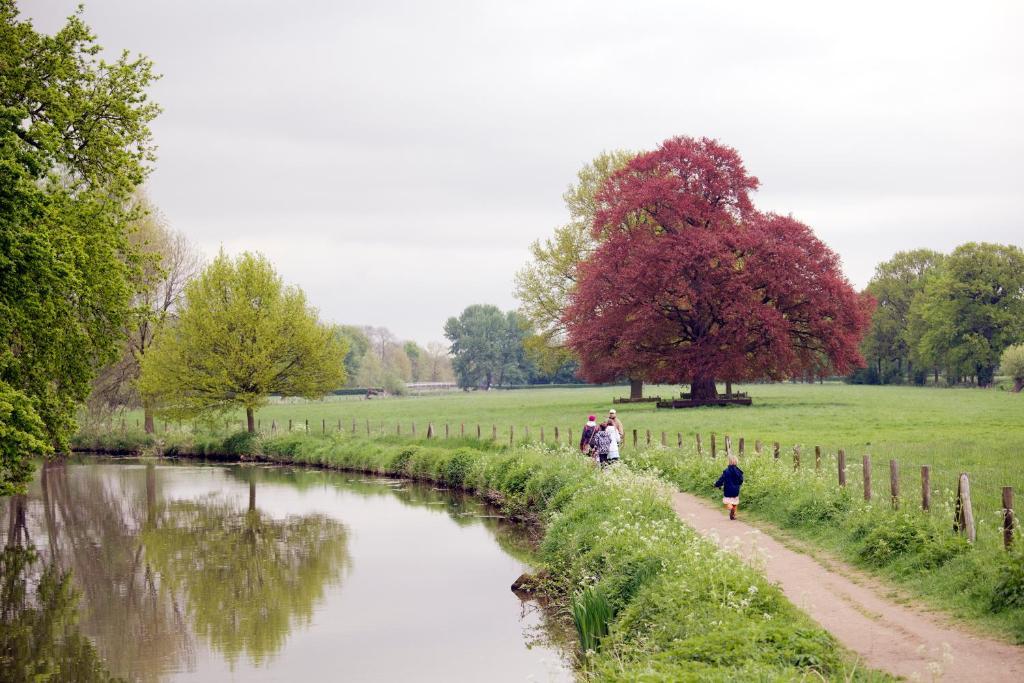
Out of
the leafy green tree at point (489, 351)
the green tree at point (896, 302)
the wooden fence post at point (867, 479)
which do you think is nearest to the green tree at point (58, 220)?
the wooden fence post at point (867, 479)

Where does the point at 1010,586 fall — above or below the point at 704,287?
below

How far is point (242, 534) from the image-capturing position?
2920cm

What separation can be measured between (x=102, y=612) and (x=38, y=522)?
45.1ft

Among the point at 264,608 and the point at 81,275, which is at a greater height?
the point at 81,275

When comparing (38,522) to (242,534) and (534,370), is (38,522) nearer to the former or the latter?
(242,534)

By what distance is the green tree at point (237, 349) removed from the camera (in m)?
50.4

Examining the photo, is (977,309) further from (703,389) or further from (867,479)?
(867,479)

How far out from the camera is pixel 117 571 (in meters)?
24.2

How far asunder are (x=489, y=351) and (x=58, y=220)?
151 metres

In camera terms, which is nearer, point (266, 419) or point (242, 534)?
point (242, 534)

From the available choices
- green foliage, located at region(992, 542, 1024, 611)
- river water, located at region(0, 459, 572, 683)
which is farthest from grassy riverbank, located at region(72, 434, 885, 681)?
green foliage, located at region(992, 542, 1024, 611)

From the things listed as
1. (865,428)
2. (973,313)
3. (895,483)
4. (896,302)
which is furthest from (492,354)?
(895,483)

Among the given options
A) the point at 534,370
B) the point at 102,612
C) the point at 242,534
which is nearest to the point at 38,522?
the point at 242,534

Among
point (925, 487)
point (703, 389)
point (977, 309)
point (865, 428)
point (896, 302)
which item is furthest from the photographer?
point (896, 302)
